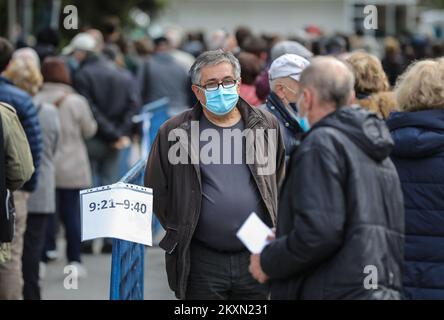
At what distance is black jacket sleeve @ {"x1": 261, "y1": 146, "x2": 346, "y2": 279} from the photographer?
4.11 meters

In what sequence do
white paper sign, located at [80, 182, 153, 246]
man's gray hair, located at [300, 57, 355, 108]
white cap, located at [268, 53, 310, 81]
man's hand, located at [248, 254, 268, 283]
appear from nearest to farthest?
man's gray hair, located at [300, 57, 355, 108]
man's hand, located at [248, 254, 268, 283]
white paper sign, located at [80, 182, 153, 246]
white cap, located at [268, 53, 310, 81]

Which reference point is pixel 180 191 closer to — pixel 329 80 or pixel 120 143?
pixel 329 80

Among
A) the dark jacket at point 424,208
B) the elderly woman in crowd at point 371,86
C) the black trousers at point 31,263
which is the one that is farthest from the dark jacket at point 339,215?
the black trousers at point 31,263

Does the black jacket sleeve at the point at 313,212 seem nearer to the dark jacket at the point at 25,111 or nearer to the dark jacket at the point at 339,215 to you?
the dark jacket at the point at 339,215

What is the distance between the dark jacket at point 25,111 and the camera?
7461 mm

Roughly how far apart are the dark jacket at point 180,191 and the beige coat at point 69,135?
435cm

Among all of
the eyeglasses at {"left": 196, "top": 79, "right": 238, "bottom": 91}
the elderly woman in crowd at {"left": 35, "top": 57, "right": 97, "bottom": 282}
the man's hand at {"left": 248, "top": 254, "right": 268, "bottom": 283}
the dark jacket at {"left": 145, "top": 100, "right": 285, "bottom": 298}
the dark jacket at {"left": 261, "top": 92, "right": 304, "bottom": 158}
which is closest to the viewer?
the man's hand at {"left": 248, "top": 254, "right": 268, "bottom": 283}

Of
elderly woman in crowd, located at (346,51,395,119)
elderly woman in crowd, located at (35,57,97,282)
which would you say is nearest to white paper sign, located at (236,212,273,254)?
elderly woman in crowd, located at (346,51,395,119)

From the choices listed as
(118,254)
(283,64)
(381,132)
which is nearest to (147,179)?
(118,254)

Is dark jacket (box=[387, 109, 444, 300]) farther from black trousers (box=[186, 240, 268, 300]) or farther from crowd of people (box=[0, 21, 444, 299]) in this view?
black trousers (box=[186, 240, 268, 300])

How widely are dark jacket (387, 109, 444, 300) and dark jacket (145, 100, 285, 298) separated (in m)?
0.72

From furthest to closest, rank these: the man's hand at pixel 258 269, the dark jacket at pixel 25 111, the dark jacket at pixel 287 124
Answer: the dark jacket at pixel 25 111 → the dark jacket at pixel 287 124 → the man's hand at pixel 258 269
